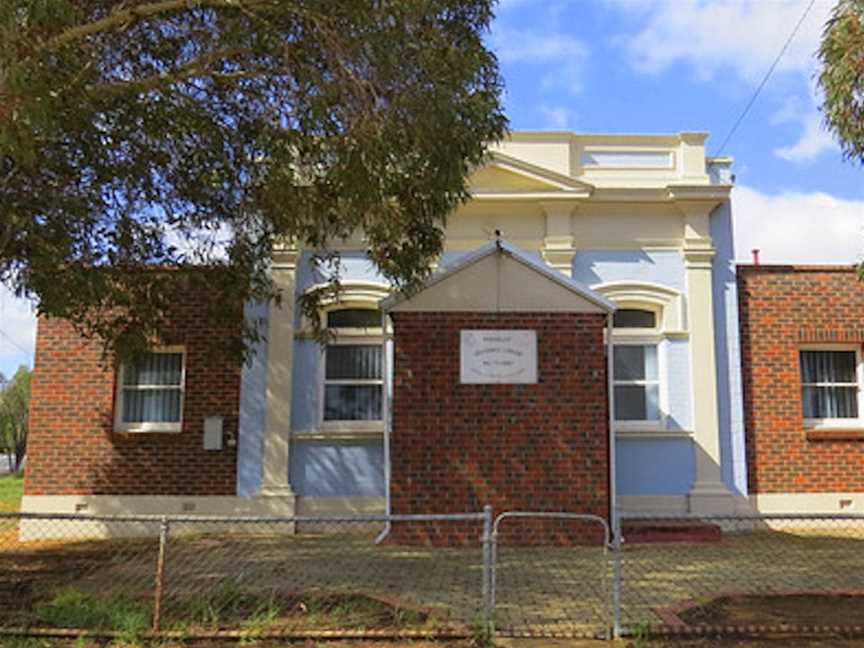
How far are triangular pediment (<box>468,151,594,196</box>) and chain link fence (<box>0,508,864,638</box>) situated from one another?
5130 millimetres

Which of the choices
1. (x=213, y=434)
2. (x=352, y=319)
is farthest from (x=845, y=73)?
(x=213, y=434)

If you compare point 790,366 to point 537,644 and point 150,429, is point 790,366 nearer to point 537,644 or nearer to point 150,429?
point 537,644

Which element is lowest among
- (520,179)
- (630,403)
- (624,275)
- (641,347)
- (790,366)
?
(630,403)

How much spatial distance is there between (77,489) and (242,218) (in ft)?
17.4

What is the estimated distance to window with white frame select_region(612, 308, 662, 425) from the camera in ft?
40.1

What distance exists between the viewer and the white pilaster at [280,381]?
38.7ft

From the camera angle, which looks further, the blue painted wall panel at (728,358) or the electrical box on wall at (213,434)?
the blue painted wall panel at (728,358)

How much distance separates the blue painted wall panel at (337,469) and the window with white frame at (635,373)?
375 centimetres

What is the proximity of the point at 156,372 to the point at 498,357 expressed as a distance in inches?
216

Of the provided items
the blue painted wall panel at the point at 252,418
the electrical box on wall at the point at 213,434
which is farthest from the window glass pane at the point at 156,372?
the blue painted wall panel at the point at 252,418

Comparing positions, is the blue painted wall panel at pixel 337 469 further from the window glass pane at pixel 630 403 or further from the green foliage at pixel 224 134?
the window glass pane at pixel 630 403

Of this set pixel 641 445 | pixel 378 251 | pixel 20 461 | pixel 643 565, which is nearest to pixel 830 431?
pixel 641 445

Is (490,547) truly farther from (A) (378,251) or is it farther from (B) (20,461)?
(B) (20,461)

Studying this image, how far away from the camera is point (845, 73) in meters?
7.49
